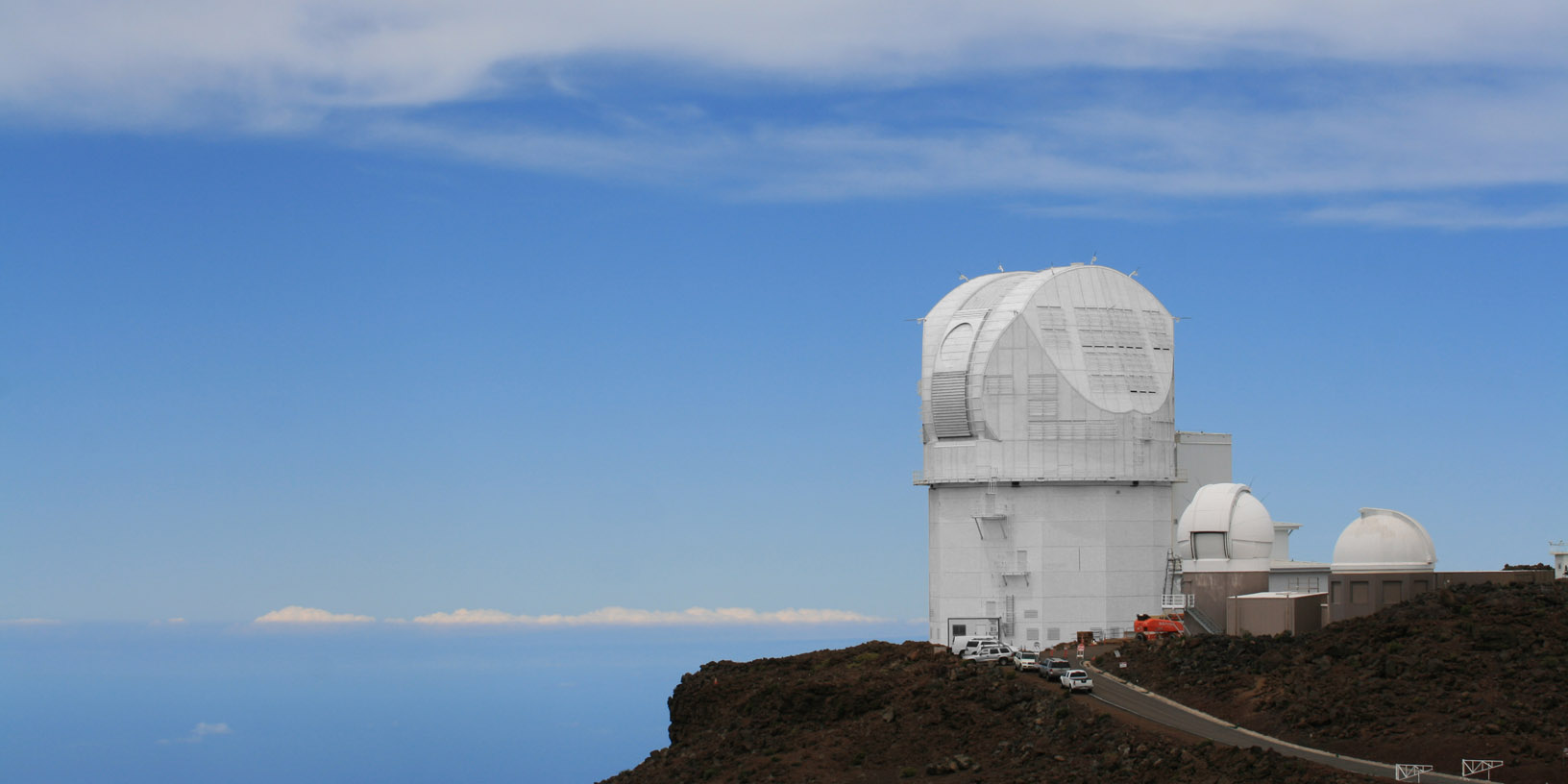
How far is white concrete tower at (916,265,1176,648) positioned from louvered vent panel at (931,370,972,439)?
5cm

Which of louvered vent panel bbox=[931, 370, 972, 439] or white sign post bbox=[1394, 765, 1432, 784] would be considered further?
louvered vent panel bbox=[931, 370, 972, 439]

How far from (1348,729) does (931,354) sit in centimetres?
2633

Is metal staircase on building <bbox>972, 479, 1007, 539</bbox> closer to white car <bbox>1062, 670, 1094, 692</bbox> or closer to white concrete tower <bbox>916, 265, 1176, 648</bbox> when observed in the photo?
white concrete tower <bbox>916, 265, 1176, 648</bbox>

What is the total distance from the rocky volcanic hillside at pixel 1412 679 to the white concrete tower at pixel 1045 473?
7969mm

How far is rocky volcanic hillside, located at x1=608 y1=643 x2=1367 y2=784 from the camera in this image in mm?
43375

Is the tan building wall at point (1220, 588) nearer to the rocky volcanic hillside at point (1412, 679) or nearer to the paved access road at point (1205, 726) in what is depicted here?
the rocky volcanic hillside at point (1412, 679)

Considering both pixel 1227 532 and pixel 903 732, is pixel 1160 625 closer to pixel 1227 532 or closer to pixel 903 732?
pixel 1227 532

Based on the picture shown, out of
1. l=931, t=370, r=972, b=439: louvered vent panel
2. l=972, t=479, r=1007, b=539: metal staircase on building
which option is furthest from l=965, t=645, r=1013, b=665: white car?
l=931, t=370, r=972, b=439: louvered vent panel

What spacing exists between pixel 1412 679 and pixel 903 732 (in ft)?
44.5

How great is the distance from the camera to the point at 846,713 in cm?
5309

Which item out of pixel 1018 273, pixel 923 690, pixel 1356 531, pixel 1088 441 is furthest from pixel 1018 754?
pixel 1018 273

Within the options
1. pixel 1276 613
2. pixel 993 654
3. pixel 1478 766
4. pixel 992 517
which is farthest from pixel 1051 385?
pixel 1478 766

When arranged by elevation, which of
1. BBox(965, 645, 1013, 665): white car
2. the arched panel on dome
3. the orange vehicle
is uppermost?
the arched panel on dome

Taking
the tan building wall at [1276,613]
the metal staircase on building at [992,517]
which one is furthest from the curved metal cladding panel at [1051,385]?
the tan building wall at [1276,613]
